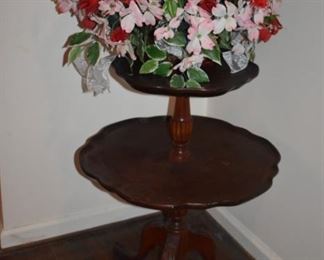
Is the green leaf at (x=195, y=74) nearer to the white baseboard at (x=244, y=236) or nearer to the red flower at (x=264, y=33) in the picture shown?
the red flower at (x=264, y=33)

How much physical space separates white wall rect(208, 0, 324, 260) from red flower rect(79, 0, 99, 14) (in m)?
0.66

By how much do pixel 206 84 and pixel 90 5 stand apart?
0.34 meters

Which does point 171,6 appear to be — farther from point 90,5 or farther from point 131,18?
point 90,5

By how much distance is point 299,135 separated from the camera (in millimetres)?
1395

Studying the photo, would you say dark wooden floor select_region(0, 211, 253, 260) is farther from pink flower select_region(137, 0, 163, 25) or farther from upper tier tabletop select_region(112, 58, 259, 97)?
pink flower select_region(137, 0, 163, 25)

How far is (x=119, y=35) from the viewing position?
38.8 inches

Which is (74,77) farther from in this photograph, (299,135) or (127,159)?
(299,135)

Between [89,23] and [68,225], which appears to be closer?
[89,23]

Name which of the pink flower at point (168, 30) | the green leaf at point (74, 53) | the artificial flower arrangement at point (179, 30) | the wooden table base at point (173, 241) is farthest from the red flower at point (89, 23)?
the wooden table base at point (173, 241)

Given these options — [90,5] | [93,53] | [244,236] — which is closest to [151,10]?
[90,5]

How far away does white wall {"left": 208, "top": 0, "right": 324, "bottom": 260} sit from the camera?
1.30 metres

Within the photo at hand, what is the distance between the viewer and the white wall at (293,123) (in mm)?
1298

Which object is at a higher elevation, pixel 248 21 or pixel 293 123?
pixel 248 21

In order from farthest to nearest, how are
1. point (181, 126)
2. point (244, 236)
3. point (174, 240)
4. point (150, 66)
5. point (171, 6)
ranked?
point (244, 236) → point (174, 240) → point (181, 126) → point (150, 66) → point (171, 6)
